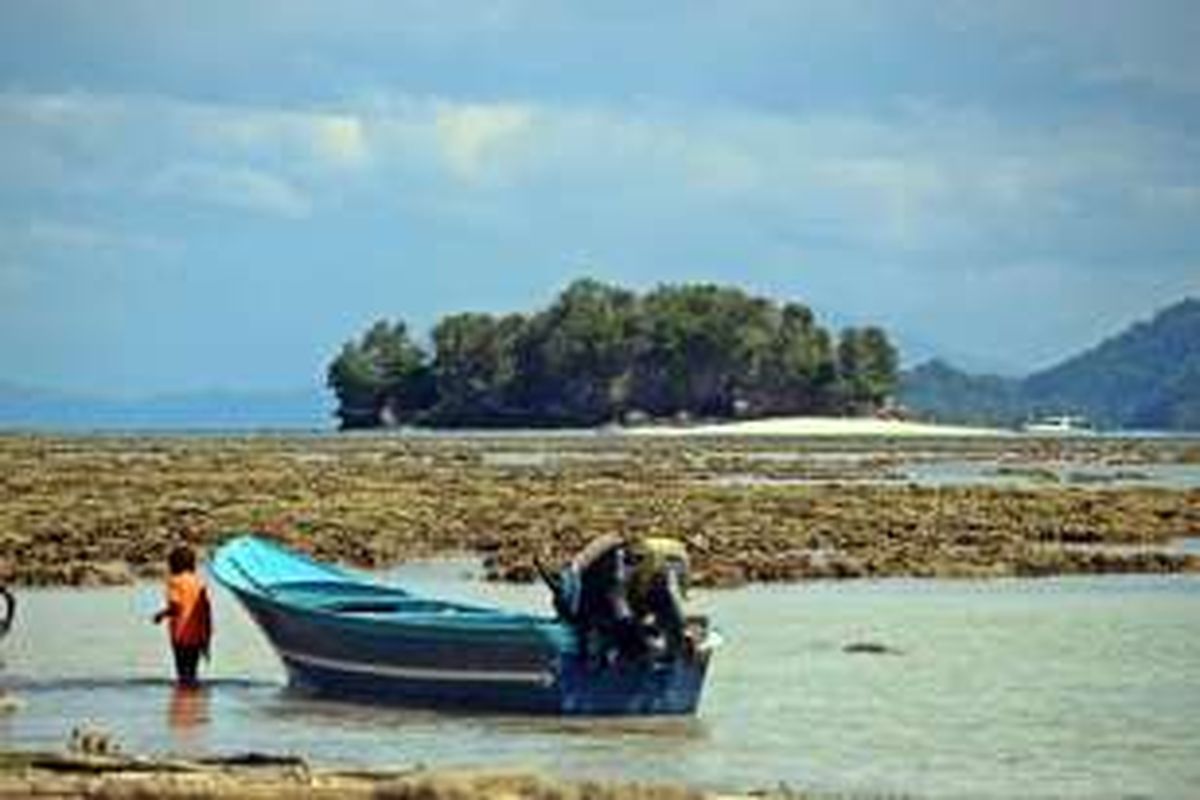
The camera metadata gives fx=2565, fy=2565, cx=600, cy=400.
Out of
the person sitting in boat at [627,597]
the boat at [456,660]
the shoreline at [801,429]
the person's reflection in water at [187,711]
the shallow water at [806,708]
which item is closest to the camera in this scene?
the shallow water at [806,708]

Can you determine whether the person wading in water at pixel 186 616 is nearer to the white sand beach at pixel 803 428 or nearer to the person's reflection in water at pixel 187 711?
the person's reflection in water at pixel 187 711

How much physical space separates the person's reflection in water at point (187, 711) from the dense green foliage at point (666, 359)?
506ft

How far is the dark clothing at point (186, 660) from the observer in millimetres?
25031

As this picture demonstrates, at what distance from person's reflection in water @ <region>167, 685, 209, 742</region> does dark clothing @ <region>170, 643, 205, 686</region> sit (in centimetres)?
10

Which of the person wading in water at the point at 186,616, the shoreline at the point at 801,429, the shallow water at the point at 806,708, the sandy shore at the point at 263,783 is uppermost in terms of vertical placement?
the shoreline at the point at 801,429

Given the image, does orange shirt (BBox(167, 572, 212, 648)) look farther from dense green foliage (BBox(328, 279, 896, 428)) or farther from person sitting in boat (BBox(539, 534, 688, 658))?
dense green foliage (BBox(328, 279, 896, 428))

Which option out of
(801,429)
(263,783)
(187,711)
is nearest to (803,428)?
(801,429)

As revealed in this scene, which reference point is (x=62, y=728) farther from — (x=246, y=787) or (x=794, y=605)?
(x=794, y=605)

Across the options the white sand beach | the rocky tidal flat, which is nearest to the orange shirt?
the rocky tidal flat

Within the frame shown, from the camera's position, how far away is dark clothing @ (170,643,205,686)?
25.0m

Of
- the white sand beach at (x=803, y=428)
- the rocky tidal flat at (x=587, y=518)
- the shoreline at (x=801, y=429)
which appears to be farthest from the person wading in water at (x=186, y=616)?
the white sand beach at (x=803, y=428)

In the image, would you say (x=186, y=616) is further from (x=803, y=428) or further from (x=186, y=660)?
(x=803, y=428)

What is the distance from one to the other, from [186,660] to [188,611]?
694mm

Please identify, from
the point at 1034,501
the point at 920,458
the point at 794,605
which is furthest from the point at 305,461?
the point at 794,605
